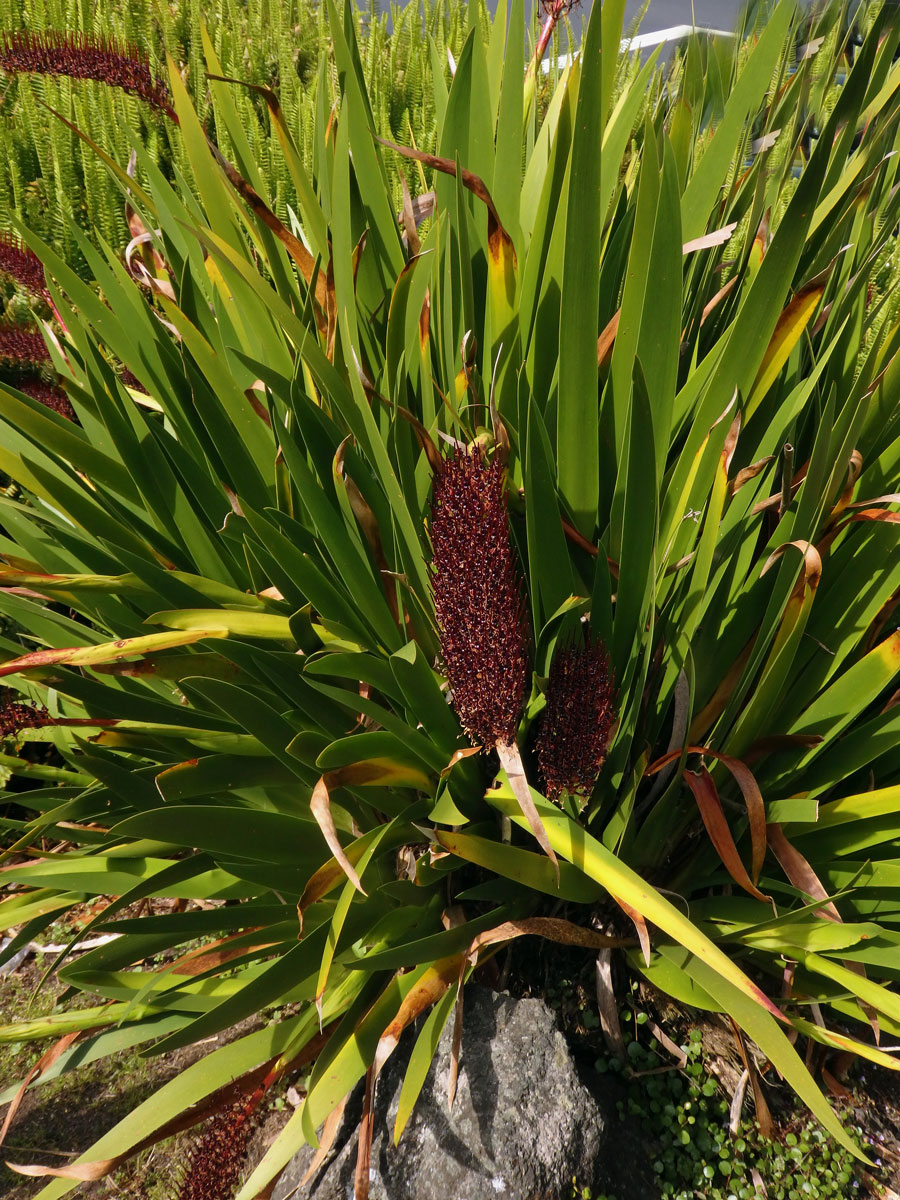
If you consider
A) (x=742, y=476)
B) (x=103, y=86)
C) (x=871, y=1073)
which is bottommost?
(x=871, y=1073)

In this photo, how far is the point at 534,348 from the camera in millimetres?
1227

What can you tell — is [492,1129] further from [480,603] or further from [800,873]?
[480,603]

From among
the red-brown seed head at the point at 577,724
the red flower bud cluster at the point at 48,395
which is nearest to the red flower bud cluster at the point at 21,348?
the red flower bud cluster at the point at 48,395

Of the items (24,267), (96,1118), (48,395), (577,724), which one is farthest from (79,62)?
(96,1118)

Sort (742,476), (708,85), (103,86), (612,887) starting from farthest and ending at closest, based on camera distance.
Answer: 1. (103,86)
2. (708,85)
3. (742,476)
4. (612,887)

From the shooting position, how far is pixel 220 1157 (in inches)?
46.7

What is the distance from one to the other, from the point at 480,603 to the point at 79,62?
2.39 metres

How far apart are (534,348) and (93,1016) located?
3.77 feet

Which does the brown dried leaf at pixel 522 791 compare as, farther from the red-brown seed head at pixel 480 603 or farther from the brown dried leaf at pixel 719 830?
the brown dried leaf at pixel 719 830

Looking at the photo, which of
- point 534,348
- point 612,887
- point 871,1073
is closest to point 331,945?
point 612,887

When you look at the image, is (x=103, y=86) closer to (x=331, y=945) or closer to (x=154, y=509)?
(x=154, y=509)

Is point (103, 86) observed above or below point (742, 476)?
above

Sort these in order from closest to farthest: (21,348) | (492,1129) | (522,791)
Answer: (522,791) → (492,1129) → (21,348)

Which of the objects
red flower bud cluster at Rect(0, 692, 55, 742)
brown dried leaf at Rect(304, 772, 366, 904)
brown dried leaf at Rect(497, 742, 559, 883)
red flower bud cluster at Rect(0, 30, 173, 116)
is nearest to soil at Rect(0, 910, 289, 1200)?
red flower bud cluster at Rect(0, 692, 55, 742)
